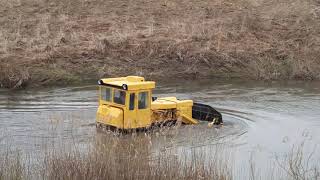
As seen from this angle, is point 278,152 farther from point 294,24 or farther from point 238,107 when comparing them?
point 294,24

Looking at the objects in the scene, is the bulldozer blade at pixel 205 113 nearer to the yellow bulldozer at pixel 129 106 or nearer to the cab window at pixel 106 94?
the yellow bulldozer at pixel 129 106

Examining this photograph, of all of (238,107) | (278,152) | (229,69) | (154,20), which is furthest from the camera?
(154,20)

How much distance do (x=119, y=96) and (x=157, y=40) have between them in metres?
14.9

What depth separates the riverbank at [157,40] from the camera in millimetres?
29156

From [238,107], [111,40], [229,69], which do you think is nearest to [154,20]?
[111,40]

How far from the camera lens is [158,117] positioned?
17.8 m

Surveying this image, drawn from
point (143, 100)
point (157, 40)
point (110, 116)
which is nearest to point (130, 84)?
point (143, 100)

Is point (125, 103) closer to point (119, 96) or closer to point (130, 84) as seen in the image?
point (119, 96)

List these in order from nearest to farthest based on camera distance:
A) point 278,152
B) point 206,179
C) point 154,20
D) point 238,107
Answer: point 206,179 → point 278,152 → point 238,107 → point 154,20

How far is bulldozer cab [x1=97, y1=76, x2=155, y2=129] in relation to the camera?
16.7 meters

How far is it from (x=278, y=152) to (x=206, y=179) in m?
6.00

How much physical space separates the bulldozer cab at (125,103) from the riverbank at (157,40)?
9.59m

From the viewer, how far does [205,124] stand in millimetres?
19016

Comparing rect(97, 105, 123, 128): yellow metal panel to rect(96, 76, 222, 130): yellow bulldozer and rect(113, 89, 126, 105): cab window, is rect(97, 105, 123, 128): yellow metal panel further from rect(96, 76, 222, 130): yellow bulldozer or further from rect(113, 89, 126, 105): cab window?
rect(113, 89, 126, 105): cab window
